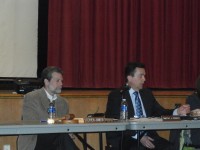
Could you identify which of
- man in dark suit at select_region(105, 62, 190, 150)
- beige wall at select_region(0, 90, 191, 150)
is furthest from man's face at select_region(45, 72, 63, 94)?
beige wall at select_region(0, 90, 191, 150)

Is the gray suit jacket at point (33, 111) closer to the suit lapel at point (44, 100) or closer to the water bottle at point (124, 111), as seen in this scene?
the suit lapel at point (44, 100)

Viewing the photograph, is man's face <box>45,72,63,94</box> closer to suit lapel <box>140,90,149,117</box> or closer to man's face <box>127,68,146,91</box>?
man's face <box>127,68,146,91</box>

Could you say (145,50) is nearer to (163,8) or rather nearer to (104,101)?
(163,8)

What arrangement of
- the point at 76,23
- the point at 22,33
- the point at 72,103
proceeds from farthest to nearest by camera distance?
the point at 76,23
the point at 22,33
the point at 72,103

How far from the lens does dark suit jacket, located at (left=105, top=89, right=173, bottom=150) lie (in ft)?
14.3

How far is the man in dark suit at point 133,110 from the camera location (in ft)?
14.3

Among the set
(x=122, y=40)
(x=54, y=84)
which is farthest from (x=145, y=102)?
(x=122, y=40)

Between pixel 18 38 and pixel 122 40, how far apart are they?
1.76 meters

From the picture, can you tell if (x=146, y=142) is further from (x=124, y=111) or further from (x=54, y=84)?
(x=54, y=84)

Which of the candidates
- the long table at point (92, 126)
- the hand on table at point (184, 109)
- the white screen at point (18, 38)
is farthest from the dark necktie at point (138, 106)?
the white screen at point (18, 38)

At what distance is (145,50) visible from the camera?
744 cm

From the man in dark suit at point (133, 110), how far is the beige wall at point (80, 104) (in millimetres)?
1392

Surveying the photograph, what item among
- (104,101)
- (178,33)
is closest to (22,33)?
(104,101)

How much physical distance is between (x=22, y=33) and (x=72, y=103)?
1.32m
